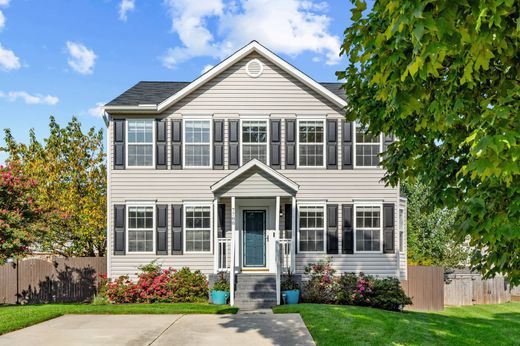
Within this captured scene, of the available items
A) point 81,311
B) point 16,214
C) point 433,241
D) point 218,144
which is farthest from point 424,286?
point 16,214

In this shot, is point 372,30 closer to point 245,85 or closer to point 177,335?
point 177,335

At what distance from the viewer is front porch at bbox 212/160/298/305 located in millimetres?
12781

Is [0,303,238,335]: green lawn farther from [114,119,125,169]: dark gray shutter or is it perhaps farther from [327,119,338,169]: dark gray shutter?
[327,119,338,169]: dark gray shutter

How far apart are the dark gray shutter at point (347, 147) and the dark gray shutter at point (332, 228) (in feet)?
4.82

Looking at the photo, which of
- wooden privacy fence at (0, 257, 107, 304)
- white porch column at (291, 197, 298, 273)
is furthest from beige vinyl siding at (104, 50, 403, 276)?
wooden privacy fence at (0, 257, 107, 304)

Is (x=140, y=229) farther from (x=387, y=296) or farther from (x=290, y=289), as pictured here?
(x=387, y=296)

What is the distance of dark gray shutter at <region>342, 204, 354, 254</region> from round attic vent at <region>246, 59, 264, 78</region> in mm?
5273

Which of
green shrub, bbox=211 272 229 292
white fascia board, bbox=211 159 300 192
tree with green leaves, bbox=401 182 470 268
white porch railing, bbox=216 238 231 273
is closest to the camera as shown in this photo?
green shrub, bbox=211 272 229 292

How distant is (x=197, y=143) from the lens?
14.2 meters

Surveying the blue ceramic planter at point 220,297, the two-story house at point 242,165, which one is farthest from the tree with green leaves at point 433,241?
the blue ceramic planter at point 220,297

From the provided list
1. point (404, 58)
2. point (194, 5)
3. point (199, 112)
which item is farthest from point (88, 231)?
point (404, 58)

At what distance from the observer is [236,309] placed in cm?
1096

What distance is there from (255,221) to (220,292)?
2.68m

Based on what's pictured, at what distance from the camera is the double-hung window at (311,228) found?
13.9 meters
